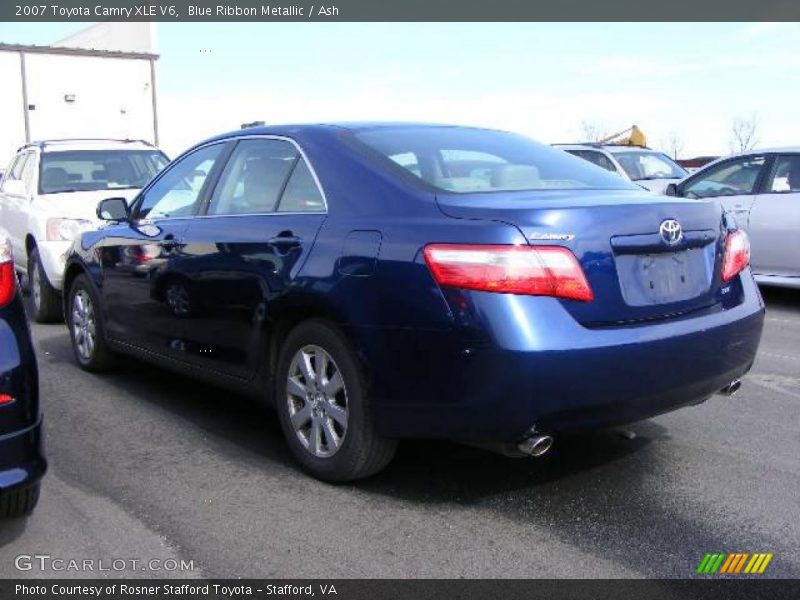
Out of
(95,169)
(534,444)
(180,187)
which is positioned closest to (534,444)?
(534,444)

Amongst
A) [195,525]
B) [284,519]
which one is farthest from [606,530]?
[195,525]

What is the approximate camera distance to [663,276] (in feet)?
11.1

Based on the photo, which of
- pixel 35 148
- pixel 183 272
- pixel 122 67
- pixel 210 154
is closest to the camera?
pixel 183 272

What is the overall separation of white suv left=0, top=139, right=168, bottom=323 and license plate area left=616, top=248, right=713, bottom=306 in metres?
5.64

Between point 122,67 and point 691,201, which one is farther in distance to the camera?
point 122,67

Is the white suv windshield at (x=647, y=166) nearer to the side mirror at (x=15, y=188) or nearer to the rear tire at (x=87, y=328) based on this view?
the side mirror at (x=15, y=188)

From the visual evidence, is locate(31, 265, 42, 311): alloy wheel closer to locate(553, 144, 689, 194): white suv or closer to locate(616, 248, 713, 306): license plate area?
locate(616, 248, 713, 306): license plate area

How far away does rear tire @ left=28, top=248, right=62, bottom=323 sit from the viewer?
304 inches

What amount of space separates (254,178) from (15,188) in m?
5.41

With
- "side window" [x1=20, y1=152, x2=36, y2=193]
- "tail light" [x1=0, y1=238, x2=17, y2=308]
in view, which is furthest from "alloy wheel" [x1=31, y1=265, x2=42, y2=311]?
"tail light" [x1=0, y1=238, x2=17, y2=308]

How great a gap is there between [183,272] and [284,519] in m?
1.64

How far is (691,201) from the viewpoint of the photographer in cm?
368

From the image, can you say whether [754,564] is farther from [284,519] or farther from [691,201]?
[284,519]

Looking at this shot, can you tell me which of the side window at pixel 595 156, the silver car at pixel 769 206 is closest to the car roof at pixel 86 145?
the silver car at pixel 769 206
